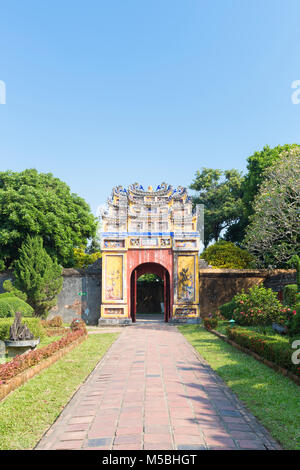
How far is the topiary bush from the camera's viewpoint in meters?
23.4

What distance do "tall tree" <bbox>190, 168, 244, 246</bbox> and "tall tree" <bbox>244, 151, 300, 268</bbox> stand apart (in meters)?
11.2

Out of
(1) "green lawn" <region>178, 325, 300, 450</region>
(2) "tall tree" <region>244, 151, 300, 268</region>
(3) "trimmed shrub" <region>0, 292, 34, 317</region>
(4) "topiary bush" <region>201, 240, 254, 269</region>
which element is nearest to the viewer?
(1) "green lawn" <region>178, 325, 300, 450</region>

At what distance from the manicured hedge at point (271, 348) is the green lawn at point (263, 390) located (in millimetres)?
232

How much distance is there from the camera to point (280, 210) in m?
16.8

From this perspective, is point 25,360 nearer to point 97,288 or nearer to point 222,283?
point 97,288

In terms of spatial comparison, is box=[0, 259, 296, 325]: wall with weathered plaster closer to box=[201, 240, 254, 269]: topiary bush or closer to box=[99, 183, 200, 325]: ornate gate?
box=[99, 183, 200, 325]: ornate gate

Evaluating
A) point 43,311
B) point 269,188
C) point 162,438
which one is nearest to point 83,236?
point 43,311

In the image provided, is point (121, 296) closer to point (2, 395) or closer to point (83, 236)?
point (83, 236)

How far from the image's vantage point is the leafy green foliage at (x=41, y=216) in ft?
59.4

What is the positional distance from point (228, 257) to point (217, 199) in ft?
31.9

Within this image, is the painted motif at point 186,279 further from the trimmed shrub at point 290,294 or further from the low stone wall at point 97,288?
the trimmed shrub at point 290,294

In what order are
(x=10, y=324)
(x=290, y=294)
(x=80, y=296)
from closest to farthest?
(x=10, y=324) → (x=290, y=294) → (x=80, y=296)

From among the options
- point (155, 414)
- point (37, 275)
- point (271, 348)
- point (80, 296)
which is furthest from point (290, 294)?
point (37, 275)

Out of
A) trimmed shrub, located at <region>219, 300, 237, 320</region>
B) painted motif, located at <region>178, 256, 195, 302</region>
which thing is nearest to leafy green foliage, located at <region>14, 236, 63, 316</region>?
painted motif, located at <region>178, 256, 195, 302</region>
